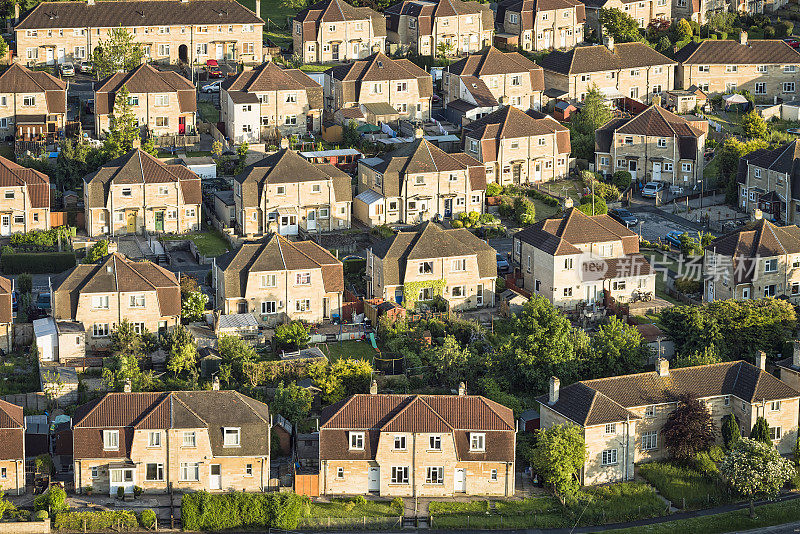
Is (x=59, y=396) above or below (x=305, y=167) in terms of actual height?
below

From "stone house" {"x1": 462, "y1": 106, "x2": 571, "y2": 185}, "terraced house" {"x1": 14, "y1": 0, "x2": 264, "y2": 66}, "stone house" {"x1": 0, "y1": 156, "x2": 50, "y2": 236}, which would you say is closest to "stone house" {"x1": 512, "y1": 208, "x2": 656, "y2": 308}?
"stone house" {"x1": 462, "y1": 106, "x2": 571, "y2": 185}

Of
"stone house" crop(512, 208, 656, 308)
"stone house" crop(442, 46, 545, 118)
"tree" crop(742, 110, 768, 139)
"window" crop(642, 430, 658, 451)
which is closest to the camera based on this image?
"window" crop(642, 430, 658, 451)

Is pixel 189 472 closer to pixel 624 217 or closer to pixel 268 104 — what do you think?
pixel 624 217

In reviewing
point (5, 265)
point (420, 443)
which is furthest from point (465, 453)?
point (5, 265)

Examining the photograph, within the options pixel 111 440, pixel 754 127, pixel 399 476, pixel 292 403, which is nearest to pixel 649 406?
pixel 399 476

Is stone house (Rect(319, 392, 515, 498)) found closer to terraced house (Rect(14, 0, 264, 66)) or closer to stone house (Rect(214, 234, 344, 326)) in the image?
stone house (Rect(214, 234, 344, 326))

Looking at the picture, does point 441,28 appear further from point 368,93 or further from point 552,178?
point 552,178

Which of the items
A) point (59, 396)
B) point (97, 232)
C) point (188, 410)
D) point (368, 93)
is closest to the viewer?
point (188, 410)
